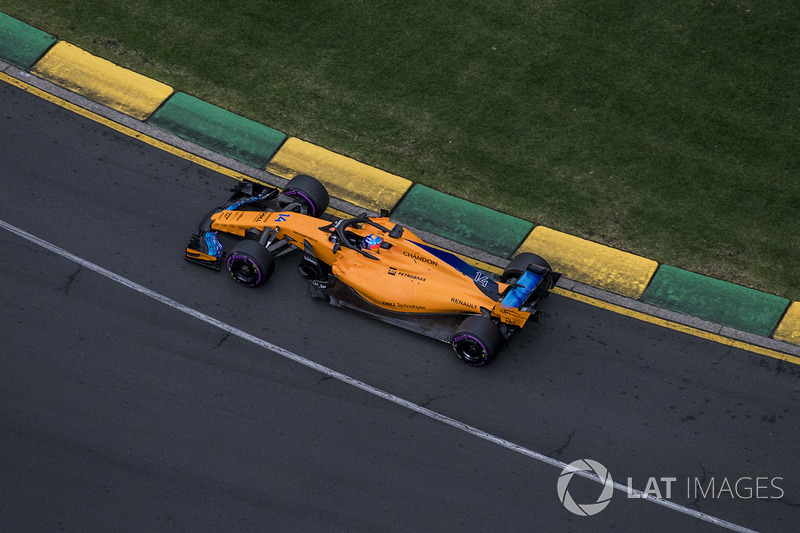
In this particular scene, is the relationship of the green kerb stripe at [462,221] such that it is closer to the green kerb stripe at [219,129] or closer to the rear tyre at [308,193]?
the rear tyre at [308,193]

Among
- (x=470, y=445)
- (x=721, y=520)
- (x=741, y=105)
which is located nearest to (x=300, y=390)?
(x=470, y=445)

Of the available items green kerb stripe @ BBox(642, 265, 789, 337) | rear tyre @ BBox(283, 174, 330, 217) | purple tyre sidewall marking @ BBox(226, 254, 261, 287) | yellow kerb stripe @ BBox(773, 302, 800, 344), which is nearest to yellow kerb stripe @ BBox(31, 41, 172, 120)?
rear tyre @ BBox(283, 174, 330, 217)

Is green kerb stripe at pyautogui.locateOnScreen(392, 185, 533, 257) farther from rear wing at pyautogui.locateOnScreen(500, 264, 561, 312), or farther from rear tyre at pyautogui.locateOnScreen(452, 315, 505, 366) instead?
rear tyre at pyautogui.locateOnScreen(452, 315, 505, 366)

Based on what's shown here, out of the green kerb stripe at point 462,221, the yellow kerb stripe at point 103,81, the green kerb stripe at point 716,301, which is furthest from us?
the yellow kerb stripe at point 103,81

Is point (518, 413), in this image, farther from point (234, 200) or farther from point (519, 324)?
point (234, 200)

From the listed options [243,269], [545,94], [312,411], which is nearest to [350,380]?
[312,411]

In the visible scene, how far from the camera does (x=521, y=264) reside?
11.3m

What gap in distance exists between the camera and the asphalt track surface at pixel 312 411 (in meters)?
9.88

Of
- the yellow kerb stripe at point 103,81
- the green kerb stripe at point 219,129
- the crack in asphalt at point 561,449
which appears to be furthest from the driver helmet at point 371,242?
the yellow kerb stripe at point 103,81

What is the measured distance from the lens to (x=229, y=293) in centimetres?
1168

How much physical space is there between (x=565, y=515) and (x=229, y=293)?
17.2 feet

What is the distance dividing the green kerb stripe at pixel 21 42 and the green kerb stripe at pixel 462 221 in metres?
6.72

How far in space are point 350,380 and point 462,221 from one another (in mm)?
3141

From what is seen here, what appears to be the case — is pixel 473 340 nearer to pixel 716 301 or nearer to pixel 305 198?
pixel 305 198
